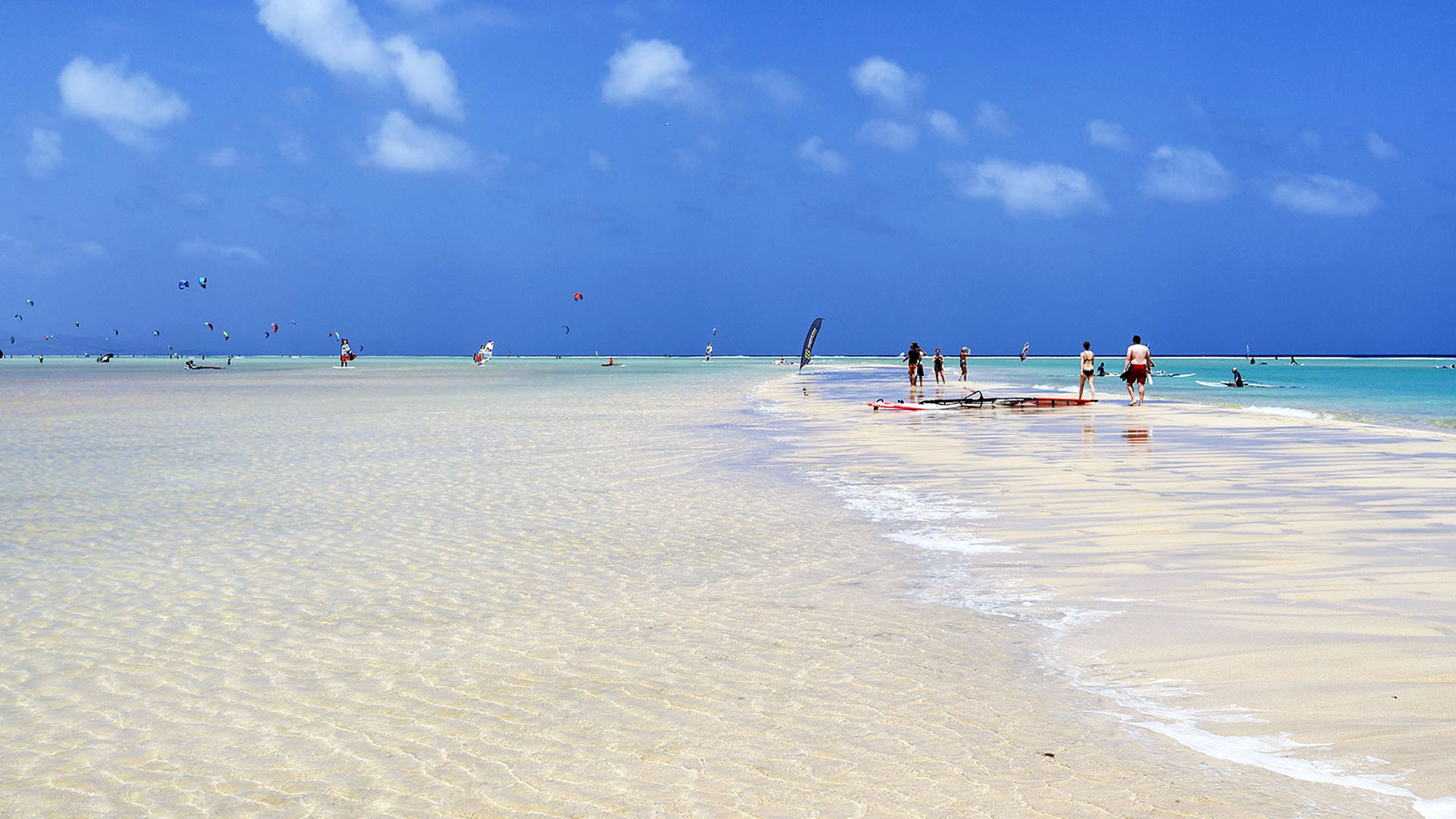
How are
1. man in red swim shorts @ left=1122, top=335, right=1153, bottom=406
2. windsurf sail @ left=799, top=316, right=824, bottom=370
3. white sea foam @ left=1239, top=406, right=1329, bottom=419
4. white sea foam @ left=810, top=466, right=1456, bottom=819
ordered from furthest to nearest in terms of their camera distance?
1. windsurf sail @ left=799, top=316, right=824, bottom=370
2. man in red swim shorts @ left=1122, top=335, right=1153, bottom=406
3. white sea foam @ left=1239, top=406, right=1329, bottom=419
4. white sea foam @ left=810, top=466, right=1456, bottom=819

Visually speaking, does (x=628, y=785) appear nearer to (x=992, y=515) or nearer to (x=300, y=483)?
(x=992, y=515)

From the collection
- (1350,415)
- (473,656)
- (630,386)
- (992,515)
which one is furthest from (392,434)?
(630,386)

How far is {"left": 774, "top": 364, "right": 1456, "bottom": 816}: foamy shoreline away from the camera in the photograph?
464 cm

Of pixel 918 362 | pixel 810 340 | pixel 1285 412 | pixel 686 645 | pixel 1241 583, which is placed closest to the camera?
pixel 686 645

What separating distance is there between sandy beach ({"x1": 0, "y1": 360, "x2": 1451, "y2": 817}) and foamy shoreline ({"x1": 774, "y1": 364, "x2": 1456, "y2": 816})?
0.14ft

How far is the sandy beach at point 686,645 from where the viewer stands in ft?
13.6

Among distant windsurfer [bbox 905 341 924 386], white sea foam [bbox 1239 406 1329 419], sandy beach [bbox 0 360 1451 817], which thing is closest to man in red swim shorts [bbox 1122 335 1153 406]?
white sea foam [bbox 1239 406 1329 419]

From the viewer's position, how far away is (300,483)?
1384 centimetres

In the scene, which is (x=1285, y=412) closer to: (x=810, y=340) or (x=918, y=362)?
(x=918, y=362)

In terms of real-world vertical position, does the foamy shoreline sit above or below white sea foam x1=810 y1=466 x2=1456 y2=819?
above

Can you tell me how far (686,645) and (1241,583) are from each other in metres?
3.96

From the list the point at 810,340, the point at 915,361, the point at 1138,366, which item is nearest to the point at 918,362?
the point at 915,361

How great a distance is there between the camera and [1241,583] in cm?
743

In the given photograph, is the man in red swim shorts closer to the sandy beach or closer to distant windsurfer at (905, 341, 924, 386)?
distant windsurfer at (905, 341, 924, 386)
